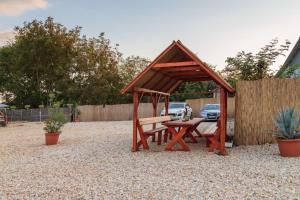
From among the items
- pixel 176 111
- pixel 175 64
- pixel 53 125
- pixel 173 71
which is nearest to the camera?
pixel 175 64

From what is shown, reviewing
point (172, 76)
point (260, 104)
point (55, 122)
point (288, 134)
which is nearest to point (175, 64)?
point (172, 76)

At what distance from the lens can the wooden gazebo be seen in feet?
32.2

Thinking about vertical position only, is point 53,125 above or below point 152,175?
above

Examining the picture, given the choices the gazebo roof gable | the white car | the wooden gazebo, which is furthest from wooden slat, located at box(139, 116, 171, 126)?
the white car

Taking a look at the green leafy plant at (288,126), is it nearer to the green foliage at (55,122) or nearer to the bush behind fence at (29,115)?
the green foliage at (55,122)

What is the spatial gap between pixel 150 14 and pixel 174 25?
1801 mm

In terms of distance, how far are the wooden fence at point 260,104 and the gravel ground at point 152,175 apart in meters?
0.53

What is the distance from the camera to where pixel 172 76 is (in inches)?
506

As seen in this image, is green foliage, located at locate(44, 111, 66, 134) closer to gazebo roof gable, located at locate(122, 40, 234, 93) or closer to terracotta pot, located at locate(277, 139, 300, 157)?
gazebo roof gable, located at locate(122, 40, 234, 93)

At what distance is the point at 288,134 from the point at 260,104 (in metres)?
2.00

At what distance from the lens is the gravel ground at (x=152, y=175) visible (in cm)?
583

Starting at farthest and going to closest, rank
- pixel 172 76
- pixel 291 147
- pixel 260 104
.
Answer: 1. pixel 172 76
2. pixel 260 104
3. pixel 291 147

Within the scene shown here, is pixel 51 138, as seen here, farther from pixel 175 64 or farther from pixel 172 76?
pixel 175 64

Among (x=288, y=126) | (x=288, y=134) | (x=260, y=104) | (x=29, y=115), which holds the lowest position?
(x=29, y=115)
